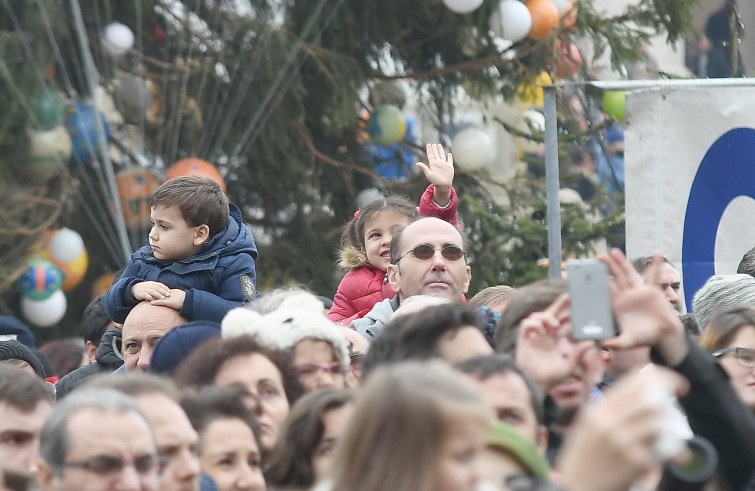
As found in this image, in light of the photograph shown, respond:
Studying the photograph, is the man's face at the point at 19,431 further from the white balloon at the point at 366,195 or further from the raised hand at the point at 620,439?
the white balloon at the point at 366,195

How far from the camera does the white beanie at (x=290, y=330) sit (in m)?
5.32

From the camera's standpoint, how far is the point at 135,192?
13375mm

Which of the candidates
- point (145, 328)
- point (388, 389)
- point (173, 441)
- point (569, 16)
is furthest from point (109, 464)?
point (569, 16)

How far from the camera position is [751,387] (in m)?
5.48

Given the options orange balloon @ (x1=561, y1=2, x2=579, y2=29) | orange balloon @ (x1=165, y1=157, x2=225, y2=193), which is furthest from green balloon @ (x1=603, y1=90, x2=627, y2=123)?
orange balloon @ (x1=165, y1=157, x2=225, y2=193)

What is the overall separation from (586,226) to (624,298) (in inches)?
317

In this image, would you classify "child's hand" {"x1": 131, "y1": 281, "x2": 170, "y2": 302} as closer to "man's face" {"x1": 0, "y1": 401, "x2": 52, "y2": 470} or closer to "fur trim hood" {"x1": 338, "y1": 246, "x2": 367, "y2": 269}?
"fur trim hood" {"x1": 338, "y1": 246, "x2": 367, "y2": 269}

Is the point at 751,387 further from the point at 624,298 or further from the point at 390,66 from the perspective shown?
the point at 390,66

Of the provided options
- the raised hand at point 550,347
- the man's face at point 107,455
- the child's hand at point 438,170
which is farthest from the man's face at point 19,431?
the child's hand at point 438,170

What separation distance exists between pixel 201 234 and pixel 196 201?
0.16 m

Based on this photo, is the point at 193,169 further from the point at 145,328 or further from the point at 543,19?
the point at 145,328

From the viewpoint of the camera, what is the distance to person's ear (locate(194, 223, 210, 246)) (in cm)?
647

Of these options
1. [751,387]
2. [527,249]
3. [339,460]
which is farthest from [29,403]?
[527,249]

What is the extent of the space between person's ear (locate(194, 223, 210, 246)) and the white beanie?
3.50 feet
